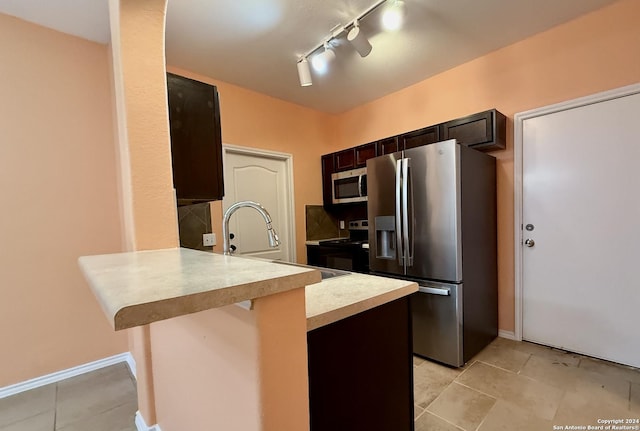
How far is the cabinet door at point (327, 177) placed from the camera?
3732mm

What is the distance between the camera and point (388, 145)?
3.06 meters

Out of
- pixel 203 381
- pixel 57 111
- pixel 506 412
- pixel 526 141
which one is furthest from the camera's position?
pixel 526 141

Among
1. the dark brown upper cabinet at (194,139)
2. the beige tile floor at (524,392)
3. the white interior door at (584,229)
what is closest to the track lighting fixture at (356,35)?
the dark brown upper cabinet at (194,139)

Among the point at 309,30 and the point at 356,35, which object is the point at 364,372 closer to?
the point at 356,35

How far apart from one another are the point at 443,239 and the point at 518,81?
157 cm

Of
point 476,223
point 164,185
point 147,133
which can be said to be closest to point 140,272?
point 164,185

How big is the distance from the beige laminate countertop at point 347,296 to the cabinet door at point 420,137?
75.3 inches

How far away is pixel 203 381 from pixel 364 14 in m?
2.35

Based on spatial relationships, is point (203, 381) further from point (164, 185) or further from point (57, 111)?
point (57, 111)

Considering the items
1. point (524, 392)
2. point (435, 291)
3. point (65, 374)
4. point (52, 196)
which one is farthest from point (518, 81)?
point (65, 374)

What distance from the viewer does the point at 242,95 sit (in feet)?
10.1

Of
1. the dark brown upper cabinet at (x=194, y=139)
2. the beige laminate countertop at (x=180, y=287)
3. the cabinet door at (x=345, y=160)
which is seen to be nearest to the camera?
the beige laminate countertop at (x=180, y=287)

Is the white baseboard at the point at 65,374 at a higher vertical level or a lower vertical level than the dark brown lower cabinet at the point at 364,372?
lower

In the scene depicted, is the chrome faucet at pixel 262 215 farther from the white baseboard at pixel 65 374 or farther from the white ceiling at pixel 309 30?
the white baseboard at pixel 65 374
